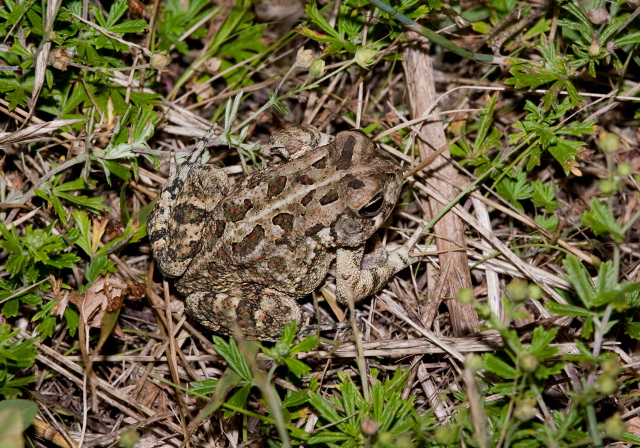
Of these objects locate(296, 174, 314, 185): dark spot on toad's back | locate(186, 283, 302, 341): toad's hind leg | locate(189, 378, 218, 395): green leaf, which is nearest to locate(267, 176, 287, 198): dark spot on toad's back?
locate(296, 174, 314, 185): dark spot on toad's back

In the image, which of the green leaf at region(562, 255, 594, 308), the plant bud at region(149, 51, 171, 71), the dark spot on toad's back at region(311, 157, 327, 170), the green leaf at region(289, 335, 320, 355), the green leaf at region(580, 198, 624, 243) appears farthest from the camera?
the dark spot on toad's back at region(311, 157, 327, 170)

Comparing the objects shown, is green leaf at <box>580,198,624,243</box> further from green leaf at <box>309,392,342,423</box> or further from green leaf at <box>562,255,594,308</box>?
green leaf at <box>309,392,342,423</box>

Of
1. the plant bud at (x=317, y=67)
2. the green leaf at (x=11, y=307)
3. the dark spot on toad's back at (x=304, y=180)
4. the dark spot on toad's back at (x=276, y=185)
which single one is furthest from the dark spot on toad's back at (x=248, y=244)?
the green leaf at (x=11, y=307)

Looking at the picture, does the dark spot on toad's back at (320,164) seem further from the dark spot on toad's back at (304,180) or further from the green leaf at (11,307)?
the green leaf at (11,307)

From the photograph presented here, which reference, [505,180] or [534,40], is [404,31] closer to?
[534,40]

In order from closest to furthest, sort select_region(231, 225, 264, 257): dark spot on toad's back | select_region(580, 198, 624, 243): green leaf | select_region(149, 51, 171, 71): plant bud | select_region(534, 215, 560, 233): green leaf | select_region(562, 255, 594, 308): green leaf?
select_region(580, 198, 624, 243): green leaf
select_region(562, 255, 594, 308): green leaf
select_region(149, 51, 171, 71): plant bud
select_region(231, 225, 264, 257): dark spot on toad's back
select_region(534, 215, 560, 233): green leaf

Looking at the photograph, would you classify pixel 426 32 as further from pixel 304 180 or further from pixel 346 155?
pixel 304 180

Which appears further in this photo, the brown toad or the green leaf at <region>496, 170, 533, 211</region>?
the green leaf at <region>496, 170, 533, 211</region>

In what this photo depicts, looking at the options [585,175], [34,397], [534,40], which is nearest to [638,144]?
[585,175]
